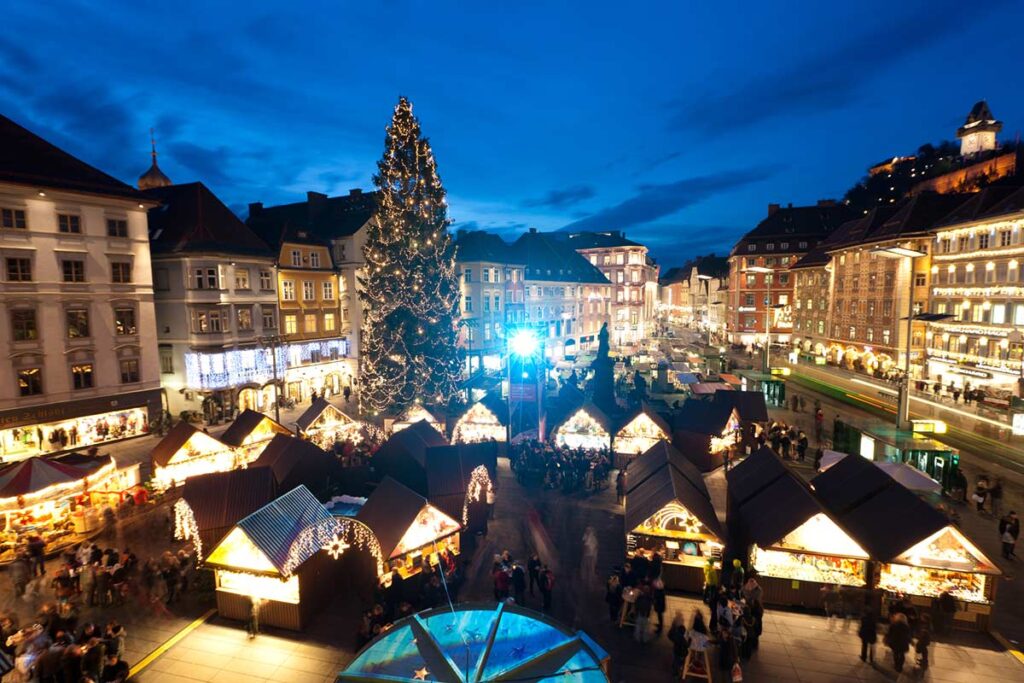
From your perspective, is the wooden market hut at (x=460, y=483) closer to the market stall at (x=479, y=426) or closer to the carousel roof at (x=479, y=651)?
the carousel roof at (x=479, y=651)

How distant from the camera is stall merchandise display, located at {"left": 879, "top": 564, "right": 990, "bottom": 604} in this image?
38.9ft

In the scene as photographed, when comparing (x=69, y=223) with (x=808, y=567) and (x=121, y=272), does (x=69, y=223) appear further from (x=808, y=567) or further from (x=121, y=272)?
(x=808, y=567)

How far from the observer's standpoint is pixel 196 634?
471 inches

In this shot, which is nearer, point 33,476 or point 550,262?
point 33,476

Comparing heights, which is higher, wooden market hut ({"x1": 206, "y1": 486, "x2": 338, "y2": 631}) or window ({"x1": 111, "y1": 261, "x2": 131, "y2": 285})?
window ({"x1": 111, "y1": 261, "x2": 131, "y2": 285})

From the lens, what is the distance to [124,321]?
28.0 meters

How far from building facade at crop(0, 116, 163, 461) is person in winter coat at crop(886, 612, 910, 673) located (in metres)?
33.9

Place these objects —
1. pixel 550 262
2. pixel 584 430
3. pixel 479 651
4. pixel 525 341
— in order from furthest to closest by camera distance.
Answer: pixel 550 262 → pixel 525 341 → pixel 584 430 → pixel 479 651

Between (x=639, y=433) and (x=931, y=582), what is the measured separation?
12.0m

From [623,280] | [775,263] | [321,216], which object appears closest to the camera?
[321,216]

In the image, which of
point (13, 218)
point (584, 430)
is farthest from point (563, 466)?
point (13, 218)

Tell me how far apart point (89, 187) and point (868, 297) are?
203 feet

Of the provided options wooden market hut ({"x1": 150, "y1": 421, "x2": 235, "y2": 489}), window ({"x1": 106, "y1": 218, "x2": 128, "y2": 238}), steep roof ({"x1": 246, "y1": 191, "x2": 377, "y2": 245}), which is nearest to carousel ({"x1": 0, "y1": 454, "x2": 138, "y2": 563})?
wooden market hut ({"x1": 150, "y1": 421, "x2": 235, "y2": 489})

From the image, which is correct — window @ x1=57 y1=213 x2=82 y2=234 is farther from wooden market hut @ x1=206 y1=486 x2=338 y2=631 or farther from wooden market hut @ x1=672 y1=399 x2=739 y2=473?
wooden market hut @ x1=672 y1=399 x2=739 y2=473
